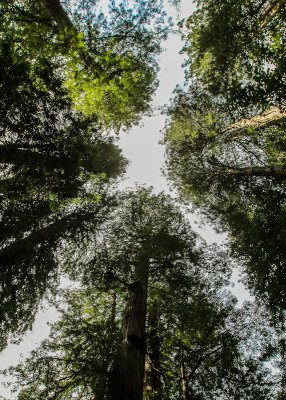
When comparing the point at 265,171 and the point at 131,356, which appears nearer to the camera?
the point at 131,356

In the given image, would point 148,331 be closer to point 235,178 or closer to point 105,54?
point 235,178

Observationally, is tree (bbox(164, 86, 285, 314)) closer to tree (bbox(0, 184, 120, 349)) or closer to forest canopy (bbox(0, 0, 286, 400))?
forest canopy (bbox(0, 0, 286, 400))

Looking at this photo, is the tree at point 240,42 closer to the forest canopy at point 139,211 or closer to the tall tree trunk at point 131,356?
the forest canopy at point 139,211

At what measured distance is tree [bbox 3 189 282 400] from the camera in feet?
13.6

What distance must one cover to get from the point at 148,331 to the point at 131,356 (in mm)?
3343

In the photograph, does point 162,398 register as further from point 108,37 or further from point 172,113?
point 108,37

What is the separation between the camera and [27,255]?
610 centimetres

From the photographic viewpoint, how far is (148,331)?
6906 millimetres

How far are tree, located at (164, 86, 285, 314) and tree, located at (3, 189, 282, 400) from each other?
5.09 ft

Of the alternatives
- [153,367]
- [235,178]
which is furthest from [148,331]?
[235,178]

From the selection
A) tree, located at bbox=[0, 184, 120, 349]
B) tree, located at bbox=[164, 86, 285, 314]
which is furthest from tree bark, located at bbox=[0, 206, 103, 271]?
tree, located at bbox=[164, 86, 285, 314]

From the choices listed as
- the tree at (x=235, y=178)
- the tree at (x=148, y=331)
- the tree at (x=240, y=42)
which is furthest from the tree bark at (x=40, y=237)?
the tree at (x=240, y=42)

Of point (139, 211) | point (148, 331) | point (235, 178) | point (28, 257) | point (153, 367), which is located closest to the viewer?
point (153, 367)

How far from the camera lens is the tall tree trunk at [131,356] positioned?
3.39 metres
